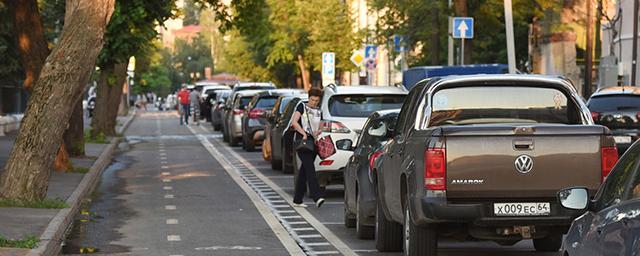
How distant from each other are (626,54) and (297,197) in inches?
1313

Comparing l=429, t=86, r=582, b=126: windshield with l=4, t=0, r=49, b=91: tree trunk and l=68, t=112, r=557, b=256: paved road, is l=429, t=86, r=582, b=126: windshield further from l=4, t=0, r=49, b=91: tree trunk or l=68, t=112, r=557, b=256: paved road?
l=4, t=0, r=49, b=91: tree trunk

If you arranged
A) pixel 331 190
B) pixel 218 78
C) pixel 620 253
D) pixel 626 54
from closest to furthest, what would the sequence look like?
pixel 620 253 < pixel 331 190 < pixel 626 54 < pixel 218 78

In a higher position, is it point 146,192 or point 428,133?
point 428,133

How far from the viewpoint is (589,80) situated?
140ft

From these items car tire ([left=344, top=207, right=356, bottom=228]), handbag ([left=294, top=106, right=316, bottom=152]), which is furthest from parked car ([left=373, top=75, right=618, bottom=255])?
handbag ([left=294, top=106, right=316, bottom=152])

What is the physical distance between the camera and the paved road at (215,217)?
47.8 feet

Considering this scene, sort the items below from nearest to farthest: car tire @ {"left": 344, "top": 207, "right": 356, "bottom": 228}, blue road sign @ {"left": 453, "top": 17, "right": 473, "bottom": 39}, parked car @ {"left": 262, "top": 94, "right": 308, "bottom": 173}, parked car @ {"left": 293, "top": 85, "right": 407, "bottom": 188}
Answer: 1. car tire @ {"left": 344, "top": 207, "right": 356, "bottom": 228}
2. parked car @ {"left": 293, "top": 85, "right": 407, "bottom": 188}
3. parked car @ {"left": 262, "top": 94, "right": 308, "bottom": 173}
4. blue road sign @ {"left": 453, "top": 17, "right": 473, "bottom": 39}

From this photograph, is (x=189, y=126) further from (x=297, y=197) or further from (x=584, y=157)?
(x=584, y=157)

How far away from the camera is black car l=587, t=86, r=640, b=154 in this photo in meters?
27.1

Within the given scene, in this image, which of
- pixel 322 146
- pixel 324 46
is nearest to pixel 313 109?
pixel 322 146

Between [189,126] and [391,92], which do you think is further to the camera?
[189,126]

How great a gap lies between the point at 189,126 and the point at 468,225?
50.7 metres

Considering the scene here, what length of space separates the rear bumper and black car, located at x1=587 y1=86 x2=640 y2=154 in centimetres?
1559

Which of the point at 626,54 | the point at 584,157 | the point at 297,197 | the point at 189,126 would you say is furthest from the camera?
the point at 189,126
